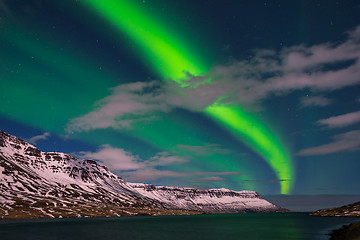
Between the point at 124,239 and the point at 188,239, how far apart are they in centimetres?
2165

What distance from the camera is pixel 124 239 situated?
297ft

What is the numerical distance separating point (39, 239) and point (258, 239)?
73.2 metres

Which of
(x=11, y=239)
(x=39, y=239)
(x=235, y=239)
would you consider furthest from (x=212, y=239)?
(x=11, y=239)

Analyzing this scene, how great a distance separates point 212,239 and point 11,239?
66881 millimetres

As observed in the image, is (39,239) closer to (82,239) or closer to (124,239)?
(82,239)

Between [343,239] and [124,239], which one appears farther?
[124,239]

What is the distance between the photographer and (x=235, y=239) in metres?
88.4

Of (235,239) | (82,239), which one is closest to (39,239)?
(82,239)

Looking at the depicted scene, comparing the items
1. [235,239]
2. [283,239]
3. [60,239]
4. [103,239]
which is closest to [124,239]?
[103,239]

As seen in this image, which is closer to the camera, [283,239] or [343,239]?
[343,239]

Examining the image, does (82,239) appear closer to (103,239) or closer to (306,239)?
(103,239)

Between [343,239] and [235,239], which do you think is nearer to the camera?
[343,239]

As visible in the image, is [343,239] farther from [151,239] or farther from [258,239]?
[151,239]

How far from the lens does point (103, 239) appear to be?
89.6 meters
